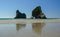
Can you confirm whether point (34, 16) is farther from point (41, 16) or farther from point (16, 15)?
point (16, 15)

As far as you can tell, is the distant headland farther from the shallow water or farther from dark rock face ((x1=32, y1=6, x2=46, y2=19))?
A: the shallow water

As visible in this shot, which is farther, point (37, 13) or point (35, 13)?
point (37, 13)

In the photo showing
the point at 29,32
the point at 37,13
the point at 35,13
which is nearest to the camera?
the point at 29,32

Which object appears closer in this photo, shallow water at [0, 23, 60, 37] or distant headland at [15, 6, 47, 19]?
shallow water at [0, 23, 60, 37]

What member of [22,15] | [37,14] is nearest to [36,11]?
[37,14]

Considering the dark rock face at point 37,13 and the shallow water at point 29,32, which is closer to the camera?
the shallow water at point 29,32

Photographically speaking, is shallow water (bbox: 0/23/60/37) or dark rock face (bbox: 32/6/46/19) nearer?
shallow water (bbox: 0/23/60/37)

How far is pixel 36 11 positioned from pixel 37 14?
1.74ft

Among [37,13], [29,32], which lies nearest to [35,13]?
[37,13]

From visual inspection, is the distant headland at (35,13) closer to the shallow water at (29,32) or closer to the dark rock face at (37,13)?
the dark rock face at (37,13)

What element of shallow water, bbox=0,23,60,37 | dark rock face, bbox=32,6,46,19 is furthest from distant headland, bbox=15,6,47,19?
shallow water, bbox=0,23,60,37

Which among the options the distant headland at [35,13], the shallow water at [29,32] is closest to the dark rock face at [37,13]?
the distant headland at [35,13]

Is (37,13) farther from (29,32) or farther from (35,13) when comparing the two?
(29,32)

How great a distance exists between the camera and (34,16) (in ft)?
71.3
